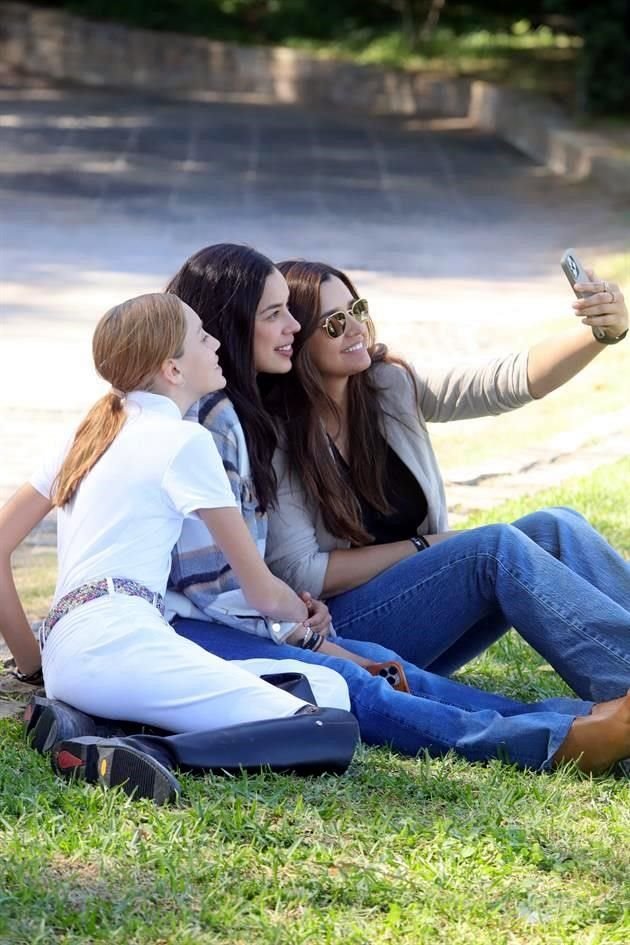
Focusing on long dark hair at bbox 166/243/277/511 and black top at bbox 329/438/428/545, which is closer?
long dark hair at bbox 166/243/277/511

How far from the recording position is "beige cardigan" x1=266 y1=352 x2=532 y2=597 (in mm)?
3820

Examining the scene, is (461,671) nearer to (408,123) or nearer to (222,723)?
(222,723)

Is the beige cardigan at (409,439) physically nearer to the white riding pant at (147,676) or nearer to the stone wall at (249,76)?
the white riding pant at (147,676)

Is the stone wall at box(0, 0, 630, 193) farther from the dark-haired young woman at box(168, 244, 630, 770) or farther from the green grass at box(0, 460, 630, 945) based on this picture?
the green grass at box(0, 460, 630, 945)

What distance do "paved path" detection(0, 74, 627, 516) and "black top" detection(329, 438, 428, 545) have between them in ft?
9.40

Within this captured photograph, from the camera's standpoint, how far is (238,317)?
3701 mm

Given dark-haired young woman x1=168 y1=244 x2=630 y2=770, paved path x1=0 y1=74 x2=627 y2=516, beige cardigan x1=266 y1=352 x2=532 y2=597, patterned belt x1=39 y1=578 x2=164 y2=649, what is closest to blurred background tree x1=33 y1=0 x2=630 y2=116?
paved path x1=0 y1=74 x2=627 y2=516

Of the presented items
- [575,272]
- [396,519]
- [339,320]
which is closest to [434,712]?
[396,519]

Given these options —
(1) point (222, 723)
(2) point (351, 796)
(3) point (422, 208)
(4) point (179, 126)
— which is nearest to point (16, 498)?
(1) point (222, 723)

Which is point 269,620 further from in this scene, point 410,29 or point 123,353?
point 410,29

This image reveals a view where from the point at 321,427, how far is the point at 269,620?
537mm

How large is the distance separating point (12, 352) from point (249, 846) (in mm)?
6268

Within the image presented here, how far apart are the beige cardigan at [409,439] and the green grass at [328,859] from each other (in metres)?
0.62

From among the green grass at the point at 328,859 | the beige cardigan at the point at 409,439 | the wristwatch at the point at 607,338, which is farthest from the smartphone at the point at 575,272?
the green grass at the point at 328,859
